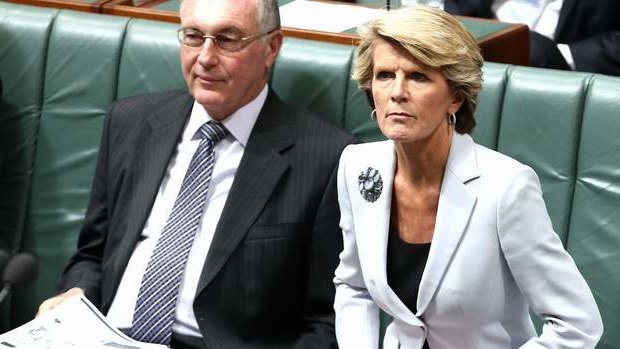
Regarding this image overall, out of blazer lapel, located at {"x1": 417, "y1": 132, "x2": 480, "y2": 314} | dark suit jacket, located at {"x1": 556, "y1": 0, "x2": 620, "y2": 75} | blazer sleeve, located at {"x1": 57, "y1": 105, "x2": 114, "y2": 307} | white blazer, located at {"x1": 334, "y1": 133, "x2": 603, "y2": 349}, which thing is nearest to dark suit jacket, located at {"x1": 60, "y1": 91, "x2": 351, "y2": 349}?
blazer sleeve, located at {"x1": 57, "y1": 105, "x2": 114, "y2": 307}

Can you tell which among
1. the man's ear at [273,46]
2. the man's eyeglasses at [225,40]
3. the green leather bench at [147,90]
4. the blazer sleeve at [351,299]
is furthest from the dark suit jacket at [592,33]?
the blazer sleeve at [351,299]

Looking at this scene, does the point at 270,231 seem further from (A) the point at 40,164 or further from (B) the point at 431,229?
(A) the point at 40,164

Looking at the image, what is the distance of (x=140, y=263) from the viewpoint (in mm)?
2562

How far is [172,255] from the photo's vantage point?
8.21 feet

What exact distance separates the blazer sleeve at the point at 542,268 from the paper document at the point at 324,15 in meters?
0.96

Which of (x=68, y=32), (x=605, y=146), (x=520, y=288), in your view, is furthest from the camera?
(x=68, y=32)

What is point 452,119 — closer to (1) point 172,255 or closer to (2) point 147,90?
(1) point 172,255

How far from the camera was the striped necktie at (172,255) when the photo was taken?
249cm

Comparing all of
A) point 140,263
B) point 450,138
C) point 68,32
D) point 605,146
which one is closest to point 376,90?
point 450,138

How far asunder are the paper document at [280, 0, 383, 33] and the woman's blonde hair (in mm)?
811

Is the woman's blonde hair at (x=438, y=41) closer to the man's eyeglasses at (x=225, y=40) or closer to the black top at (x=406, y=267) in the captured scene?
the black top at (x=406, y=267)

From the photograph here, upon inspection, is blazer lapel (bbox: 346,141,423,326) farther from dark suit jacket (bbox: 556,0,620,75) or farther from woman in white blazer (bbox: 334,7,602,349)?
dark suit jacket (bbox: 556,0,620,75)

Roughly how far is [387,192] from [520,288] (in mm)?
277

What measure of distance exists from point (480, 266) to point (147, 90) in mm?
1077
